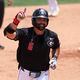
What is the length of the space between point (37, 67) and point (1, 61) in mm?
4424

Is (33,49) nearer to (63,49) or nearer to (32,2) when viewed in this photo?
(63,49)

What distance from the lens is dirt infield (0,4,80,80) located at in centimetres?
945

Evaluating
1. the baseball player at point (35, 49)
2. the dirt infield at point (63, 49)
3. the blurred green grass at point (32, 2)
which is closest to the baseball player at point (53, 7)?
the dirt infield at point (63, 49)

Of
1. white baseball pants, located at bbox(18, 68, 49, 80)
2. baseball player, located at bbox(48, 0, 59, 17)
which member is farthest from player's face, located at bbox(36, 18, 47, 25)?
baseball player, located at bbox(48, 0, 59, 17)

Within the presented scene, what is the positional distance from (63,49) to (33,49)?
18.4 ft

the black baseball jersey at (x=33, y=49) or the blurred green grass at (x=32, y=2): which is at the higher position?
the black baseball jersey at (x=33, y=49)

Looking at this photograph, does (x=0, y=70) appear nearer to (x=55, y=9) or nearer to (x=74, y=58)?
(x=74, y=58)

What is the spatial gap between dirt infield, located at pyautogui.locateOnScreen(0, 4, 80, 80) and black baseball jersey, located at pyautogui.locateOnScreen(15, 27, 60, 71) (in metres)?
3.01

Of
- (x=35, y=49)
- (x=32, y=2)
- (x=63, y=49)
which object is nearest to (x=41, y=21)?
(x=35, y=49)

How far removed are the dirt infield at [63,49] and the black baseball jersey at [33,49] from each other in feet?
9.88

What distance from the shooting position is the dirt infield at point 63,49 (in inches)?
372

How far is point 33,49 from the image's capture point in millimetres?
6090

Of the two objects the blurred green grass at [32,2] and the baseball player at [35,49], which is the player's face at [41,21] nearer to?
the baseball player at [35,49]

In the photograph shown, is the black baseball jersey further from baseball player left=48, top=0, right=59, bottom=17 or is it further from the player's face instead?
baseball player left=48, top=0, right=59, bottom=17
